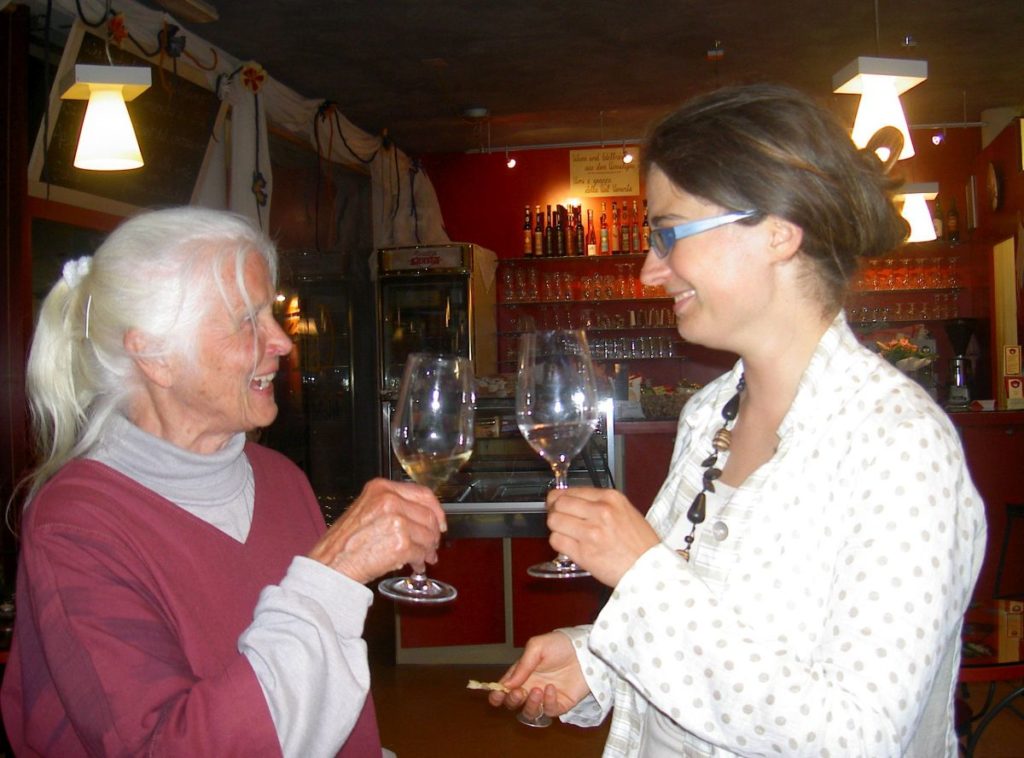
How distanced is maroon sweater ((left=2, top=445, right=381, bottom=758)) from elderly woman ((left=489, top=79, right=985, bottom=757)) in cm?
41

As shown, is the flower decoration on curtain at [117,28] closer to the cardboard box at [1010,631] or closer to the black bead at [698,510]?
the black bead at [698,510]

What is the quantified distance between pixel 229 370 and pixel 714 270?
752 millimetres

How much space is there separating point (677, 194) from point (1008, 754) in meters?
3.57

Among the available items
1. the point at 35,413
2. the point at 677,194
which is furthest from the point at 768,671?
the point at 35,413

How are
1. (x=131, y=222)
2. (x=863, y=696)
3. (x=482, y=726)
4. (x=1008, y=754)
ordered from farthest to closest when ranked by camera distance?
1. (x=482, y=726)
2. (x=1008, y=754)
3. (x=131, y=222)
4. (x=863, y=696)

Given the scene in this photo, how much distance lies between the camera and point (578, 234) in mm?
8602

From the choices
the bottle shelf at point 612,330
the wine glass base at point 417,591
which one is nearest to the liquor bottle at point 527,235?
the bottle shelf at point 612,330

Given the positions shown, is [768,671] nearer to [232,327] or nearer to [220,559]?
[220,559]

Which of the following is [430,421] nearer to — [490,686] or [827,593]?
[490,686]

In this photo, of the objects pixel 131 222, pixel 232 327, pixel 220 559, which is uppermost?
pixel 131 222

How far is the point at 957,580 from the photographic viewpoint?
1041 mm

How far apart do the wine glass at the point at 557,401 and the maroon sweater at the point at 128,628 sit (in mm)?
458

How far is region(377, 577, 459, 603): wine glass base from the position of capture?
127 centimetres

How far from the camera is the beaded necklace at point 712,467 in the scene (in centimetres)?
139
